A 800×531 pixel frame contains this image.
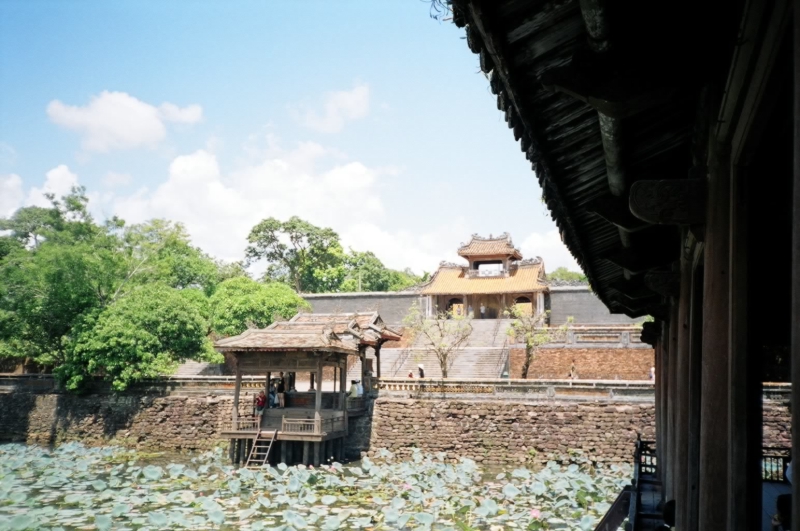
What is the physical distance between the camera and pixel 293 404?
17953mm

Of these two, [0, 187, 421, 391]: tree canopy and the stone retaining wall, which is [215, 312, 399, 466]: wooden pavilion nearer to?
the stone retaining wall

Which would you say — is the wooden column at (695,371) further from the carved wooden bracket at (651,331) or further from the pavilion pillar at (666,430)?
the carved wooden bracket at (651,331)

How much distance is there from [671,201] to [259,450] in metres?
15.5

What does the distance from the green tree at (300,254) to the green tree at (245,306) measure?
13697 millimetres

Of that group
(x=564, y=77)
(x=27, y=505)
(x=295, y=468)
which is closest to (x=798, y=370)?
(x=564, y=77)

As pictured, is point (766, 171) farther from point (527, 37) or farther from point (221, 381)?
A: point (221, 381)

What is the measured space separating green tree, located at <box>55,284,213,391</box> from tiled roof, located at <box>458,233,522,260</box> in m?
14.8

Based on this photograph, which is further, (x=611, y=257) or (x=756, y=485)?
(x=611, y=257)

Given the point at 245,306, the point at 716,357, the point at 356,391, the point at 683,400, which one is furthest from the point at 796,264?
the point at 245,306

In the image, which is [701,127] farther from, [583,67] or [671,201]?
[583,67]

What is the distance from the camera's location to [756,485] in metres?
2.29

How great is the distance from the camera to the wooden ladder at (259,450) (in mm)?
15935

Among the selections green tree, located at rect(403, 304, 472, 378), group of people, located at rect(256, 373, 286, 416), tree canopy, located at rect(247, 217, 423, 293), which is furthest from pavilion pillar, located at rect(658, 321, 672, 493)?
tree canopy, located at rect(247, 217, 423, 293)

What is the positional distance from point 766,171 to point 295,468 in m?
13.1
